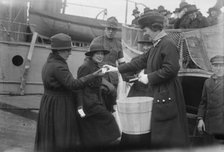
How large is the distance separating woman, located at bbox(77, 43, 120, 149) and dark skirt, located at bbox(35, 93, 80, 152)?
285 millimetres

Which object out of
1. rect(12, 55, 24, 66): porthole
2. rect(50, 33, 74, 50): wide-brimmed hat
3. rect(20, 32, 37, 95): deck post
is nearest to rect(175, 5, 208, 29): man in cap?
rect(50, 33, 74, 50): wide-brimmed hat

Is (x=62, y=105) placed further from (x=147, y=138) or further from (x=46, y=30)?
(x=46, y=30)

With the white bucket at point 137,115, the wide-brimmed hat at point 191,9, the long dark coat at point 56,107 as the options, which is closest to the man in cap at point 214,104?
the white bucket at point 137,115

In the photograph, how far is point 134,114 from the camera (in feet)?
10.3

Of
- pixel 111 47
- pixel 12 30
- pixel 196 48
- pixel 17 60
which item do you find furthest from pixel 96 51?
pixel 12 30

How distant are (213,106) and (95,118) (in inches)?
55.2

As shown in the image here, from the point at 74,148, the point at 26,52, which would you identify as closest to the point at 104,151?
the point at 74,148

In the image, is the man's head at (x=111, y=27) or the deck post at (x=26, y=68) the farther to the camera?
the deck post at (x=26, y=68)

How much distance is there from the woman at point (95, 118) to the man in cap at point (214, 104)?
1070 mm

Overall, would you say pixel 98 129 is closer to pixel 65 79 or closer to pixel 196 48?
pixel 65 79

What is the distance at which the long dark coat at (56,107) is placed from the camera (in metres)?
3.61

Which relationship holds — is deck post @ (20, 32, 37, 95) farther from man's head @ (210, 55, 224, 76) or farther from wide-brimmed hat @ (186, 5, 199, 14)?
man's head @ (210, 55, 224, 76)

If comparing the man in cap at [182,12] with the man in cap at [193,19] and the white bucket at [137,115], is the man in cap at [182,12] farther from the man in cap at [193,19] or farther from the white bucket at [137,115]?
the white bucket at [137,115]

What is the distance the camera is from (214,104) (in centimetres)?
386
